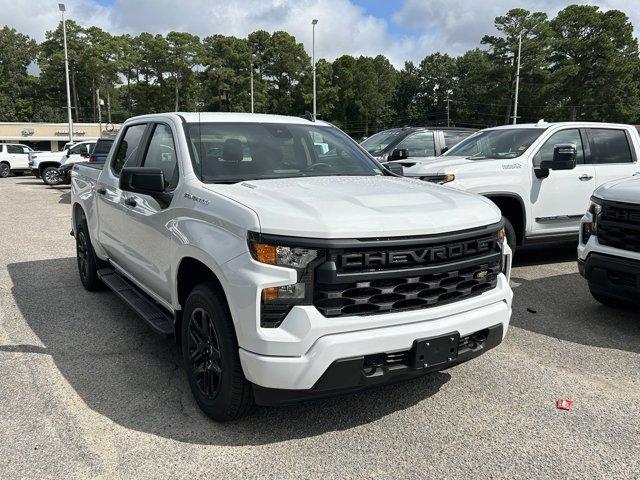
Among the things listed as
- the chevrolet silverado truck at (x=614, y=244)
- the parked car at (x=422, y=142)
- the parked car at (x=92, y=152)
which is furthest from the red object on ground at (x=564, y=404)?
the parked car at (x=92, y=152)

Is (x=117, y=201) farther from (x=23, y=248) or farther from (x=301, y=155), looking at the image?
(x=23, y=248)

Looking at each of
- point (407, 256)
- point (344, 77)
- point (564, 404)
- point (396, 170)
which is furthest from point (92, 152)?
point (344, 77)

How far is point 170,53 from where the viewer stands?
7662 cm

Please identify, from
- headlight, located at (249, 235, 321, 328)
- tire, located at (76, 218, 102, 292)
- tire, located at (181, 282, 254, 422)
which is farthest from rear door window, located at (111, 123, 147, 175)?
headlight, located at (249, 235, 321, 328)

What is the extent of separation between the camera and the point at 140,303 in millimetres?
4332

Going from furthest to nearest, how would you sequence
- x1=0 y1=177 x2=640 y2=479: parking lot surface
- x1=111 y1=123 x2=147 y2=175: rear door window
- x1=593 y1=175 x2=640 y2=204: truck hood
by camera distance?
x1=111 y1=123 x2=147 y2=175: rear door window, x1=593 y1=175 x2=640 y2=204: truck hood, x1=0 y1=177 x2=640 y2=479: parking lot surface

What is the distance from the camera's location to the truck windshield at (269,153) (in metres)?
3.79

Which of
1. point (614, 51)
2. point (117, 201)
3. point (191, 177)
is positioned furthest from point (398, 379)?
point (614, 51)

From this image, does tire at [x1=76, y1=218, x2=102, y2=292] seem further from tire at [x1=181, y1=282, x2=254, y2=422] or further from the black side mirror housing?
tire at [x1=181, y1=282, x2=254, y2=422]

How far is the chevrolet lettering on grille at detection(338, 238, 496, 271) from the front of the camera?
275cm

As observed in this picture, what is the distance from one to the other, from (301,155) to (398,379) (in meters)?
1.99

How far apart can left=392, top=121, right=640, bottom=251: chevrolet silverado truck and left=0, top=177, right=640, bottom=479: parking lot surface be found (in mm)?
2009

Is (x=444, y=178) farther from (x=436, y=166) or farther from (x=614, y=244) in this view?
(x=614, y=244)

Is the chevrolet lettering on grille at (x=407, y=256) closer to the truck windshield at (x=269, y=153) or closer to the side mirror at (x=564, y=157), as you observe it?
the truck windshield at (x=269, y=153)
